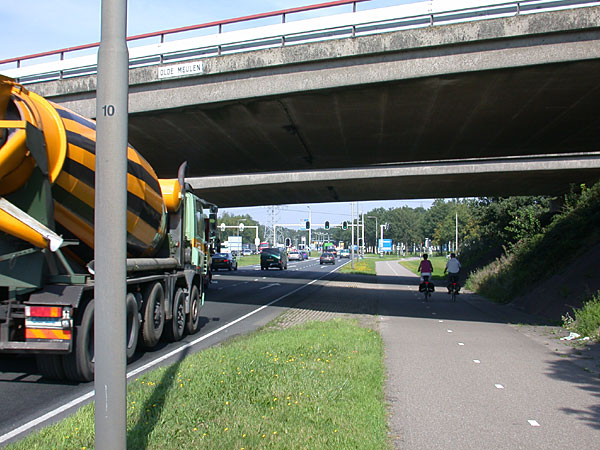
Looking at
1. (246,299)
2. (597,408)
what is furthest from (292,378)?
(246,299)

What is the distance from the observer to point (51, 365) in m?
7.73

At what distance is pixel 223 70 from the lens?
577 inches

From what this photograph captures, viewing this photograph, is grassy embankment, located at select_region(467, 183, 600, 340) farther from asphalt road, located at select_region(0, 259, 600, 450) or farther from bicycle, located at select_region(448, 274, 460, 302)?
asphalt road, located at select_region(0, 259, 600, 450)

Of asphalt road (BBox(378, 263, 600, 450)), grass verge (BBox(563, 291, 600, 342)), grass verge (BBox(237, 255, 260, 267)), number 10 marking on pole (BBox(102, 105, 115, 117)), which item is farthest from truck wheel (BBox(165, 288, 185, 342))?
grass verge (BBox(237, 255, 260, 267))

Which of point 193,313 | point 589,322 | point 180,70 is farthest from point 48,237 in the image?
point 589,322

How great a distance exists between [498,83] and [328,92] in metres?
4.04

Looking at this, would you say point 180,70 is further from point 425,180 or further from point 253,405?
point 425,180

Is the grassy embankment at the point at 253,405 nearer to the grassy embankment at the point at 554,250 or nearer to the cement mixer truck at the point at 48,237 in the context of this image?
the cement mixer truck at the point at 48,237

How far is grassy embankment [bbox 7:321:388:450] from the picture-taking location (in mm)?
5008

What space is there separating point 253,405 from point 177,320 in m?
5.87

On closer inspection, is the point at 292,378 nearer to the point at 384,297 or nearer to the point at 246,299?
the point at 246,299

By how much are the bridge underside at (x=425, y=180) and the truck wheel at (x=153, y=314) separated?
12962 millimetres

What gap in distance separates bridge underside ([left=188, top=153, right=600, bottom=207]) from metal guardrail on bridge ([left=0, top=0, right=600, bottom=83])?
24.6 ft

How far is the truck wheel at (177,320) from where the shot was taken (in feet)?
37.0
